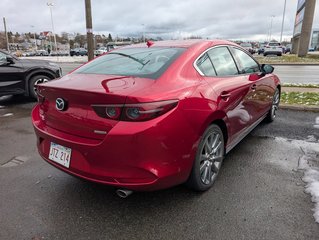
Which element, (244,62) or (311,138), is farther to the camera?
(311,138)

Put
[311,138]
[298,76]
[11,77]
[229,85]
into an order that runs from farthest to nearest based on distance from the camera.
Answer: [298,76]
[11,77]
[311,138]
[229,85]

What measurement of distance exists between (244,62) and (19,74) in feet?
19.2

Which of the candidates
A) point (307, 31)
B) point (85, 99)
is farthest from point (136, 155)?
point (307, 31)

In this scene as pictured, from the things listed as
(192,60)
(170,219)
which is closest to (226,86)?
(192,60)

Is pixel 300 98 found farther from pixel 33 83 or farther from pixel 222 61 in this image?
pixel 33 83

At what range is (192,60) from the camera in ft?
9.74

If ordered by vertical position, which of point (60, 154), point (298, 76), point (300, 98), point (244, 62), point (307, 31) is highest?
point (307, 31)

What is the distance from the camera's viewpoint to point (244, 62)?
4.06 meters

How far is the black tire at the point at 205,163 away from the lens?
278 centimetres

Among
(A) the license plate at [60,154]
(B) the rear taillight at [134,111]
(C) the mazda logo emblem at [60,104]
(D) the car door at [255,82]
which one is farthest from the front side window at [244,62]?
(A) the license plate at [60,154]

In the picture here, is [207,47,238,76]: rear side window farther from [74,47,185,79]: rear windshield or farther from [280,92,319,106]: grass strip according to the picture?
[280,92,319,106]: grass strip

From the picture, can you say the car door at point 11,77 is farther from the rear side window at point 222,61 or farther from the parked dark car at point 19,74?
the rear side window at point 222,61

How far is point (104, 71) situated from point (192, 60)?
3.03 feet

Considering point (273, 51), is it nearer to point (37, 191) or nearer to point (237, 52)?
point (237, 52)
